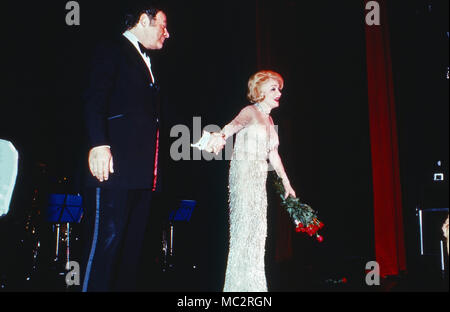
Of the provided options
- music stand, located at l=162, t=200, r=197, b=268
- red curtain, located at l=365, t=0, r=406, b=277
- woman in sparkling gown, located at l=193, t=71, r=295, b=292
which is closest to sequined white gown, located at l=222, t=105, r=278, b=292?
woman in sparkling gown, located at l=193, t=71, r=295, b=292

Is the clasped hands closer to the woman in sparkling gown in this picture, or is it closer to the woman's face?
the woman in sparkling gown

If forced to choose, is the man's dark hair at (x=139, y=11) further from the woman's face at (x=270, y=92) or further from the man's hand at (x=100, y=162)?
the woman's face at (x=270, y=92)

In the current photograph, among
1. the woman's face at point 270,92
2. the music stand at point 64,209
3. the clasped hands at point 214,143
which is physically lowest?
the music stand at point 64,209

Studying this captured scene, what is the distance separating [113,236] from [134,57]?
29.4 inches

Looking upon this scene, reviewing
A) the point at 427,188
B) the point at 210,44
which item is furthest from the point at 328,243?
the point at 210,44

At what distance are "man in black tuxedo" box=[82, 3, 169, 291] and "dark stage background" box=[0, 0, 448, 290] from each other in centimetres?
195

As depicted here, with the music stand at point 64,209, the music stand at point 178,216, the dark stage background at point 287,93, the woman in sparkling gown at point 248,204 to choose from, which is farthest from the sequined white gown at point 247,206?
the music stand at point 64,209

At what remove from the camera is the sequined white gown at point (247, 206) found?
2.29 meters

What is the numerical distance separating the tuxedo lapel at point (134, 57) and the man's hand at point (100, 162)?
0.37 meters

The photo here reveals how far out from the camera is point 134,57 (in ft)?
5.54

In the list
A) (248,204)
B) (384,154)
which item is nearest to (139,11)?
(248,204)

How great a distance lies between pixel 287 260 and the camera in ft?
13.1

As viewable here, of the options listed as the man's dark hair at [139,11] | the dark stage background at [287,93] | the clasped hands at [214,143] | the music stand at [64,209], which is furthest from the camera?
the music stand at [64,209]

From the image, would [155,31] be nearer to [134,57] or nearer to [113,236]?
[134,57]
